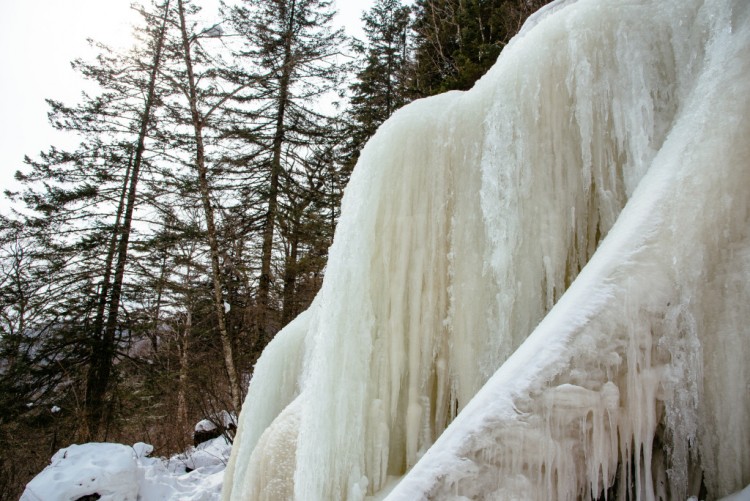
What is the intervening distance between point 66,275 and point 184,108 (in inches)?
189

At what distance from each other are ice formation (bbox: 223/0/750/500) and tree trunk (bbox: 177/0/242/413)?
5.28m

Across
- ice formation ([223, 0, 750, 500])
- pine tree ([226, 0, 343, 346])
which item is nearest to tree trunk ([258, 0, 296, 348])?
pine tree ([226, 0, 343, 346])

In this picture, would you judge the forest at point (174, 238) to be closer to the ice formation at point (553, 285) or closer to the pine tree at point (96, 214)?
the pine tree at point (96, 214)

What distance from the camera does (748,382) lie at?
1.44 metres

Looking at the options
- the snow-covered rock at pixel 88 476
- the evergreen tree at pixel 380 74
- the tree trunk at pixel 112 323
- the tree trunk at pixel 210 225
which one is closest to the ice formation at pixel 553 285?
the snow-covered rock at pixel 88 476

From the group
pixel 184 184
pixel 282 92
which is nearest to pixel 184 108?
pixel 184 184

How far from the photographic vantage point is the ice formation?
1422mm

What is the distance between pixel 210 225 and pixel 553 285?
7.74 metres

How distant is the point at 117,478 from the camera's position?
17.8ft

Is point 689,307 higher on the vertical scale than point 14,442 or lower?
higher

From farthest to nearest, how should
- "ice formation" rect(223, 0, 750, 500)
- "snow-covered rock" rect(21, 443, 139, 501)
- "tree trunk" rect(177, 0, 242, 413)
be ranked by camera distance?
"tree trunk" rect(177, 0, 242, 413), "snow-covered rock" rect(21, 443, 139, 501), "ice formation" rect(223, 0, 750, 500)

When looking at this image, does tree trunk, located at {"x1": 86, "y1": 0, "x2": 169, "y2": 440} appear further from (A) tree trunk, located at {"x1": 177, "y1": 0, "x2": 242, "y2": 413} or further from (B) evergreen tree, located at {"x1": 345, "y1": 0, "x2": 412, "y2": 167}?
(B) evergreen tree, located at {"x1": 345, "y1": 0, "x2": 412, "y2": 167}

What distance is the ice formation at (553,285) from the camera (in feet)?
4.66

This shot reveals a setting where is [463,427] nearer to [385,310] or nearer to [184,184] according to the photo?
[385,310]
